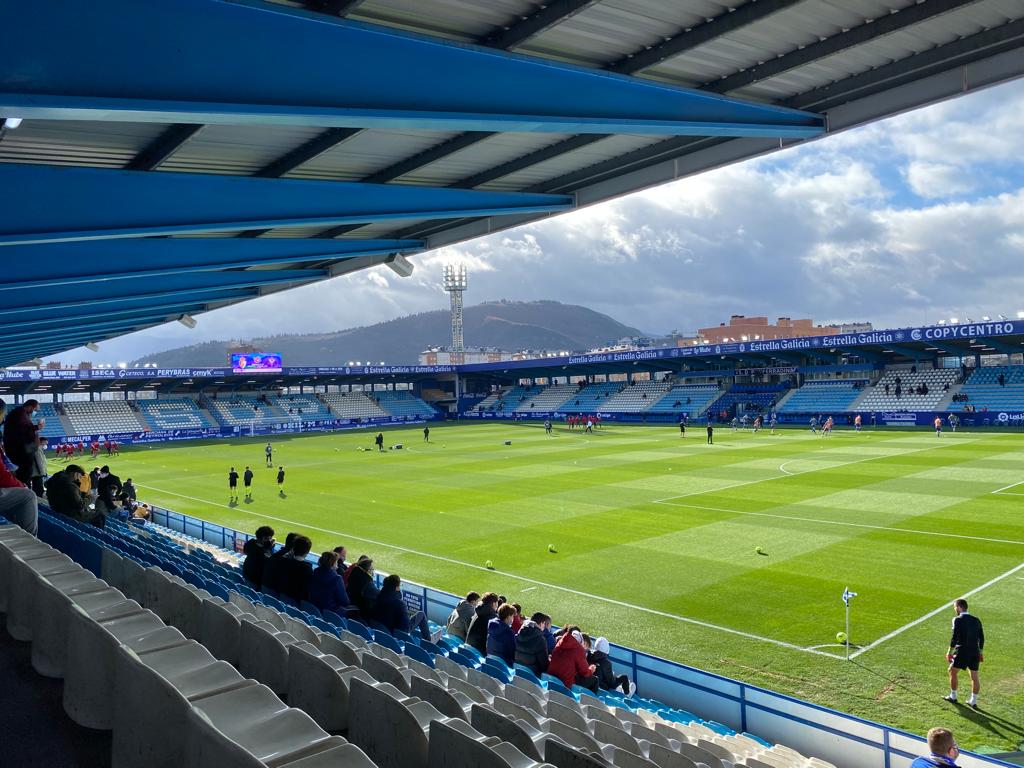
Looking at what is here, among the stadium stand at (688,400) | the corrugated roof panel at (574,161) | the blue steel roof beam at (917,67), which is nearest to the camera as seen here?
the blue steel roof beam at (917,67)

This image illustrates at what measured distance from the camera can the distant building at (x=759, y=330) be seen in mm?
151500

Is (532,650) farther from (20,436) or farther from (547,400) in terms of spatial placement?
(547,400)

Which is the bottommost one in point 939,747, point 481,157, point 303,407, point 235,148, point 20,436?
point 303,407

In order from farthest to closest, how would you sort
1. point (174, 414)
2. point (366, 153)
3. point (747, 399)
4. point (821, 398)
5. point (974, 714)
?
point (174, 414) → point (747, 399) → point (821, 398) → point (366, 153) → point (974, 714)

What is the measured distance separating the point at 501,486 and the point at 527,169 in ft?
69.0

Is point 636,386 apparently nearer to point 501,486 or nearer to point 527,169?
point 501,486

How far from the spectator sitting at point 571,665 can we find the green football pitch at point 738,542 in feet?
11.0

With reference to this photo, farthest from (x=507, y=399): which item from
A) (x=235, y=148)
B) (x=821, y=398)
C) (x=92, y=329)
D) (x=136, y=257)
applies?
(x=235, y=148)

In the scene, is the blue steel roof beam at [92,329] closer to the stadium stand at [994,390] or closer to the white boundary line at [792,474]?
the white boundary line at [792,474]

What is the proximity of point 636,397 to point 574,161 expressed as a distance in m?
66.5

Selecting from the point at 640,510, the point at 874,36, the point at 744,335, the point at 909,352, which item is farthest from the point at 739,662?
the point at 744,335

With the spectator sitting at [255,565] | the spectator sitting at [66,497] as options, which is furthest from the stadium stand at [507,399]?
the spectator sitting at [255,565]

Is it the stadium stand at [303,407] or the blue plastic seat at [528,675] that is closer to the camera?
the blue plastic seat at [528,675]

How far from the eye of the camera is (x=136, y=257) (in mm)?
11922
